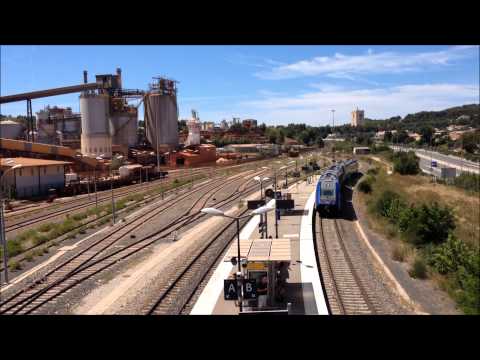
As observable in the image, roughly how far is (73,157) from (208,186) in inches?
434

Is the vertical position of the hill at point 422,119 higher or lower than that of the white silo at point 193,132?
higher

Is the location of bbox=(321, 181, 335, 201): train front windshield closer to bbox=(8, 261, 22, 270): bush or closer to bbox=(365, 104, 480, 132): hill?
bbox=(8, 261, 22, 270): bush

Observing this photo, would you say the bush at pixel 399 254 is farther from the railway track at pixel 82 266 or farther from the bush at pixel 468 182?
the bush at pixel 468 182

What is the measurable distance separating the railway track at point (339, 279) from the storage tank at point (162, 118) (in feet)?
114

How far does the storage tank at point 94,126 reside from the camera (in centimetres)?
4641

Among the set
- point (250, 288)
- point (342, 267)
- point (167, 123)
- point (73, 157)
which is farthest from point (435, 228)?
point (167, 123)

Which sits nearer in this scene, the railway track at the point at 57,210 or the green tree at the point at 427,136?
the railway track at the point at 57,210

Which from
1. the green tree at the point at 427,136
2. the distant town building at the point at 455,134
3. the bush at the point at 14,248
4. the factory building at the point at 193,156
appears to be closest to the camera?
the bush at the point at 14,248

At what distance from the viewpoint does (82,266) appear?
1231 centimetres

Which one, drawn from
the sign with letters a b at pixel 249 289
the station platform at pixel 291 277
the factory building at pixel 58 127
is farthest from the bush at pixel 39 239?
the factory building at pixel 58 127

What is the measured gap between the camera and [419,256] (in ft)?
43.5

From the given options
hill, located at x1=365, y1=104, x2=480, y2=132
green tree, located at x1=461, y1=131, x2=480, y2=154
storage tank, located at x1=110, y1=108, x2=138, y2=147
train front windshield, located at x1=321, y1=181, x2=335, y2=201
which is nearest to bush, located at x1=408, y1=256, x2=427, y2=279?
train front windshield, located at x1=321, y1=181, x2=335, y2=201

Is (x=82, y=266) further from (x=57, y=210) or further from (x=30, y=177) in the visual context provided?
(x=30, y=177)

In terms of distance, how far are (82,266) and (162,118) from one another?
37.6 m
